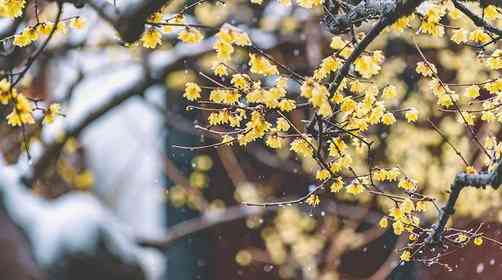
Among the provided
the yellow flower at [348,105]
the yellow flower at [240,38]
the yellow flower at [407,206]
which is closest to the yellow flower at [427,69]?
the yellow flower at [348,105]

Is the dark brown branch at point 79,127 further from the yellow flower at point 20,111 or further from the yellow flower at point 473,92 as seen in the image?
the yellow flower at point 473,92

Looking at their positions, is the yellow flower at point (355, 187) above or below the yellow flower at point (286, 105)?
below

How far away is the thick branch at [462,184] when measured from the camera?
338 cm

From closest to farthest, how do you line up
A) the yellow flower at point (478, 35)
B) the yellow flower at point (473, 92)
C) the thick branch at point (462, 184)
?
the thick branch at point (462, 184), the yellow flower at point (478, 35), the yellow flower at point (473, 92)

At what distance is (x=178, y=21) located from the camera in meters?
3.64

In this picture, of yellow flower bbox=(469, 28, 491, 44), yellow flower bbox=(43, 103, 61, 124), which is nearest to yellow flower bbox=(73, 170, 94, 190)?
yellow flower bbox=(43, 103, 61, 124)

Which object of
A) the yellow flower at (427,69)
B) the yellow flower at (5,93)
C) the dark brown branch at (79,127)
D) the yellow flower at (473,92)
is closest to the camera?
the yellow flower at (5,93)

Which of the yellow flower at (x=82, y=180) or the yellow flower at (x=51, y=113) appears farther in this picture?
the yellow flower at (x=82, y=180)

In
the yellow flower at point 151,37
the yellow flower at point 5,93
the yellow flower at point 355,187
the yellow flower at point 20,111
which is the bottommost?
the yellow flower at point 355,187

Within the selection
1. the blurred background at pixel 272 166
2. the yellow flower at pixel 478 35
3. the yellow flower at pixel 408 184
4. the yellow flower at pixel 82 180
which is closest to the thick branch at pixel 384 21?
the yellow flower at pixel 478 35

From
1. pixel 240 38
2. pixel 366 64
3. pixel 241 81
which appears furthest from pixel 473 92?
pixel 240 38

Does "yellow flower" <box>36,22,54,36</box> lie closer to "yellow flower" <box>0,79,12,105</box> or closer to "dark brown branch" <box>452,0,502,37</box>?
"yellow flower" <box>0,79,12,105</box>

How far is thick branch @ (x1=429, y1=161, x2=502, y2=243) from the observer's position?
3375 mm

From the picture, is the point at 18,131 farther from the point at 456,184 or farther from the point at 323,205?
the point at 456,184
